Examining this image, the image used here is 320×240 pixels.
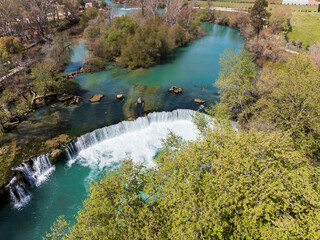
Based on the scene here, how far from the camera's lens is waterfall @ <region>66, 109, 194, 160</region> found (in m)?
31.3

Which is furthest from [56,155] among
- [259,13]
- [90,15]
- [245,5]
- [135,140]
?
[245,5]

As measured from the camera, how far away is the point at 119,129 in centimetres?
3478

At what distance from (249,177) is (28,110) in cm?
3893

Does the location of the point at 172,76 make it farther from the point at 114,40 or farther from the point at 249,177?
the point at 249,177

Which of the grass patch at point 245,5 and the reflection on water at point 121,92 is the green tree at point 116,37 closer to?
the reflection on water at point 121,92

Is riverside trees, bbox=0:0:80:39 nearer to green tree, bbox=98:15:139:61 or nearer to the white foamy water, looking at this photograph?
green tree, bbox=98:15:139:61

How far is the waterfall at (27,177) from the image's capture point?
2496 centimetres

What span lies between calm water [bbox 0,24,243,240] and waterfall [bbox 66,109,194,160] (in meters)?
1.35

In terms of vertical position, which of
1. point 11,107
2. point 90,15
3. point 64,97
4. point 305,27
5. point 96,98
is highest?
point 90,15

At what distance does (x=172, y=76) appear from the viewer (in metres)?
52.7

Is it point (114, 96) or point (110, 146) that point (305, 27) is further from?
point (110, 146)

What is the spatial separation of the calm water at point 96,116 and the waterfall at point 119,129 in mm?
1347

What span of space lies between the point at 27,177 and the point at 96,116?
1473cm

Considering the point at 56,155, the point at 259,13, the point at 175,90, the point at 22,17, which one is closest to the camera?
the point at 56,155
